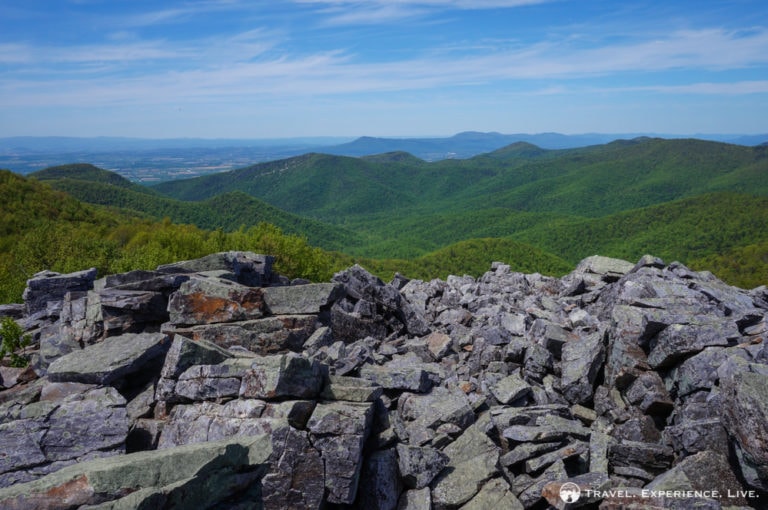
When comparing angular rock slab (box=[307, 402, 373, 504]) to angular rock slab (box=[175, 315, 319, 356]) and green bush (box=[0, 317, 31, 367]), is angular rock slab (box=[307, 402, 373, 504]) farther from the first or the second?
green bush (box=[0, 317, 31, 367])

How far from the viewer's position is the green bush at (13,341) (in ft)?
68.6

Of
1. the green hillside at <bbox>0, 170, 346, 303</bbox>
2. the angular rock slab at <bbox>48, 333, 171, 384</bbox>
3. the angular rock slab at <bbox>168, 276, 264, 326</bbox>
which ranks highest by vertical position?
the angular rock slab at <bbox>168, 276, 264, 326</bbox>

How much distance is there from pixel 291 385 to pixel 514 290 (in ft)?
81.4

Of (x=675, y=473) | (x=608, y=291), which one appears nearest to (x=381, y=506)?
(x=675, y=473)

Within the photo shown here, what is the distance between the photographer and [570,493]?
12227 mm

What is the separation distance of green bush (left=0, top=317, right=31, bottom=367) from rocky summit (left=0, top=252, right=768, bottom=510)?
76 centimetres

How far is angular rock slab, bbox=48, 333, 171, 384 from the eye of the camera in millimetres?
14953

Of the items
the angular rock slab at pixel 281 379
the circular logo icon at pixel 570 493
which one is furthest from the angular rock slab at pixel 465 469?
the angular rock slab at pixel 281 379

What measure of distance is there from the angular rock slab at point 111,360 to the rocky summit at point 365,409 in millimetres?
70

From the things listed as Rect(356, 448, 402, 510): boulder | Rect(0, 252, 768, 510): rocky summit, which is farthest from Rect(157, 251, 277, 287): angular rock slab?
Rect(356, 448, 402, 510): boulder

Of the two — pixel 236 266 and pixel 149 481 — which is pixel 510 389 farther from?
pixel 236 266

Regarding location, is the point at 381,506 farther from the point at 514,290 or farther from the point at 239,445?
the point at 514,290

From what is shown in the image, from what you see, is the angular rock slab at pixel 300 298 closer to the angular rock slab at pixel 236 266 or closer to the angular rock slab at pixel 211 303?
the angular rock slab at pixel 211 303

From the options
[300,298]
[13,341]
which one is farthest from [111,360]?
[13,341]
